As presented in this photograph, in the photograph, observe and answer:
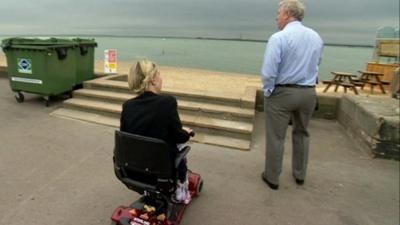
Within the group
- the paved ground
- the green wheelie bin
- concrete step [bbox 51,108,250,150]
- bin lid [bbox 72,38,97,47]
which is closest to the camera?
the paved ground

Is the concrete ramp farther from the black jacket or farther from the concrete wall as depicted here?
the black jacket

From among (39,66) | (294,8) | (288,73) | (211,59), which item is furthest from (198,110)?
(211,59)

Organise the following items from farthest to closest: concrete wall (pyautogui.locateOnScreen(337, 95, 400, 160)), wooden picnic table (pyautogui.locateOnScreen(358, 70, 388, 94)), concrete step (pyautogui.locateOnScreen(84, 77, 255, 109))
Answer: wooden picnic table (pyautogui.locateOnScreen(358, 70, 388, 94)) → concrete step (pyautogui.locateOnScreen(84, 77, 255, 109)) → concrete wall (pyautogui.locateOnScreen(337, 95, 400, 160))

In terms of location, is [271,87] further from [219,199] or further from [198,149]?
[198,149]

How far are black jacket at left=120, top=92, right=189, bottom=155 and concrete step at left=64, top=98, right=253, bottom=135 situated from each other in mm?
2739

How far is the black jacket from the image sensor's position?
7.66ft

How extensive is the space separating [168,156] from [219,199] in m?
1.31

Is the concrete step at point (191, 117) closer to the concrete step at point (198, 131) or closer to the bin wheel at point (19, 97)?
the concrete step at point (198, 131)

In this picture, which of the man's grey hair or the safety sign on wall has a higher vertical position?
the man's grey hair

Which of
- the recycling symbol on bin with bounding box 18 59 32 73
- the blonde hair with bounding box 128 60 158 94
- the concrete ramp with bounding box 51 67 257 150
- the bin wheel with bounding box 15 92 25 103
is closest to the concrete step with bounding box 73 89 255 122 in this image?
the concrete ramp with bounding box 51 67 257 150

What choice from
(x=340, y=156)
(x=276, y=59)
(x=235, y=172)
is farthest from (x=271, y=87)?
(x=340, y=156)

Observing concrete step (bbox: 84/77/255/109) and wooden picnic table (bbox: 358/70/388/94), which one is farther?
wooden picnic table (bbox: 358/70/388/94)

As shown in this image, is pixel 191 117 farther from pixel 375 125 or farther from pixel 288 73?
pixel 375 125

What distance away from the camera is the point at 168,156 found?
2266 millimetres
